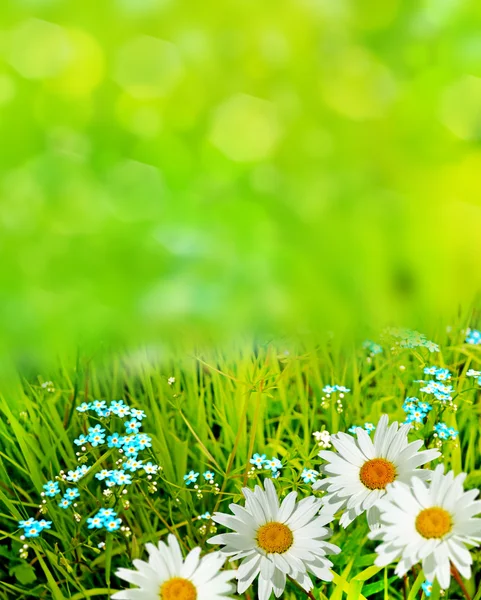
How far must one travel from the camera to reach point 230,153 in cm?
92

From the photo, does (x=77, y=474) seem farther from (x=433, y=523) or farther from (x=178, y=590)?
(x=433, y=523)

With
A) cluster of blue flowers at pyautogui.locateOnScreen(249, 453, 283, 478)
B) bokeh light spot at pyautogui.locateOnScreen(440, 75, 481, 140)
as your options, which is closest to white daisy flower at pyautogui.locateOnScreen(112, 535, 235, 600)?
cluster of blue flowers at pyautogui.locateOnScreen(249, 453, 283, 478)

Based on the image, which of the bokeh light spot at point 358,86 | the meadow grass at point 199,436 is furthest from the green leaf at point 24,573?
the bokeh light spot at point 358,86

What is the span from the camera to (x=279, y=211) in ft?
3.29

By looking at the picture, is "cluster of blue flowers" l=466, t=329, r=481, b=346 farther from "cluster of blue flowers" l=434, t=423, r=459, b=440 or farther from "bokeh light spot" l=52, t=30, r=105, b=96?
"bokeh light spot" l=52, t=30, r=105, b=96

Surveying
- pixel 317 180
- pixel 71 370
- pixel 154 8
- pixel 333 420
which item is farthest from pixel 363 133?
pixel 71 370

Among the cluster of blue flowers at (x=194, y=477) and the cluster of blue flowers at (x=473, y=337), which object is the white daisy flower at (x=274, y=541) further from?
the cluster of blue flowers at (x=473, y=337)

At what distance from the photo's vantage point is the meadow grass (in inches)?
38.8

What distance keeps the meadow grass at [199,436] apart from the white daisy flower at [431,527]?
20cm

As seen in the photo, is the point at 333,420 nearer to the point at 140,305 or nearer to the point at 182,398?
the point at 182,398

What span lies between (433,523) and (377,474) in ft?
0.38

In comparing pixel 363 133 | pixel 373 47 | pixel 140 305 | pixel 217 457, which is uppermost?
pixel 373 47

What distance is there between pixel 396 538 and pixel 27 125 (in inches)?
24.3

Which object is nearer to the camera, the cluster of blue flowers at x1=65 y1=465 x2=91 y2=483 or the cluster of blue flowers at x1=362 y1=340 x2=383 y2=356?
the cluster of blue flowers at x1=65 y1=465 x2=91 y2=483
